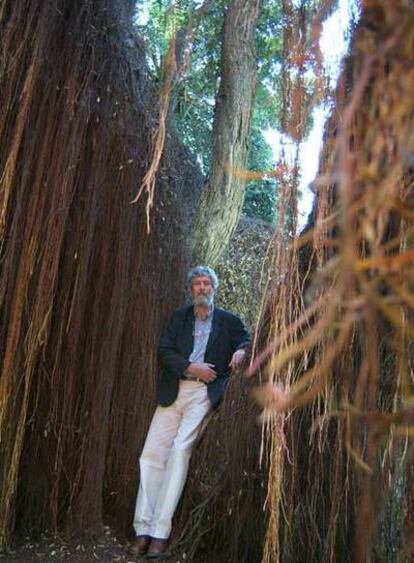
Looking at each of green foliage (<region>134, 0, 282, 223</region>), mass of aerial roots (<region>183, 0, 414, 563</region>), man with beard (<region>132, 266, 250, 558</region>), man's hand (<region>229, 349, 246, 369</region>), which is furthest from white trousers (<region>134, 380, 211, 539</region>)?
green foliage (<region>134, 0, 282, 223</region>)

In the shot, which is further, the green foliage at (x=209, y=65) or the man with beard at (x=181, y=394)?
the green foliage at (x=209, y=65)

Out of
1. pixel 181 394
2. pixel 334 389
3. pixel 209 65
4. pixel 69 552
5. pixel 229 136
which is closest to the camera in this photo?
pixel 334 389

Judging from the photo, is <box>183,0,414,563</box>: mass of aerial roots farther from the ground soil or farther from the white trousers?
the ground soil

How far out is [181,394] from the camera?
4008 millimetres

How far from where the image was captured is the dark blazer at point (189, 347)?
3953 millimetres

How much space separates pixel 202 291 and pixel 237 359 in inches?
18.3

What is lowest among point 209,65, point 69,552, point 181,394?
point 69,552

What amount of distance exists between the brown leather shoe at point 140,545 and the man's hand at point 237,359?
0.97m

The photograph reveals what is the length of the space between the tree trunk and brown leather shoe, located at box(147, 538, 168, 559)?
2052 millimetres

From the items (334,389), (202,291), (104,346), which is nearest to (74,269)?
(104,346)

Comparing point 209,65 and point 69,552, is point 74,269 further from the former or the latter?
point 209,65

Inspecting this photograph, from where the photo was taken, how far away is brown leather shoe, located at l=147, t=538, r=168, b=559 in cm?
368

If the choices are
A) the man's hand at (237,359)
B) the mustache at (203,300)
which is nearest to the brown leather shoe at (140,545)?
the man's hand at (237,359)

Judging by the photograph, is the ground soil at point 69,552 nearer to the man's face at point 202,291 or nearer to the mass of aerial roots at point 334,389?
the mass of aerial roots at point 334,389
